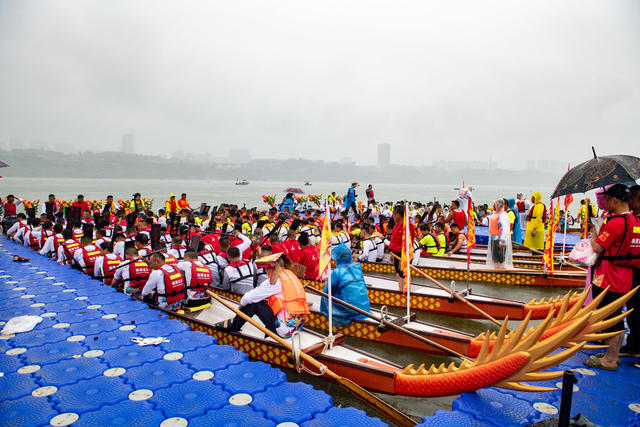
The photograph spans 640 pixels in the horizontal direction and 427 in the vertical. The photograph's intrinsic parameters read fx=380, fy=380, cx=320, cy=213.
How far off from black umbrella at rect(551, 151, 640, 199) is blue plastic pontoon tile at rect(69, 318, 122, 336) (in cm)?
523

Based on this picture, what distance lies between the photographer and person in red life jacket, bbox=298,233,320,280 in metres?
7.62

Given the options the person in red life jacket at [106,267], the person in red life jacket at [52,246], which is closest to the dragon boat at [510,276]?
the person in red life jacket at [106,267]

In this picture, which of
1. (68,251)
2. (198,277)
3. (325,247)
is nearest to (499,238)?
(325,247)

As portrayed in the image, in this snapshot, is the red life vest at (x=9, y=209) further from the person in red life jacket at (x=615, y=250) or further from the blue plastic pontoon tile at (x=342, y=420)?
the person in red life jacket at (x=615, y=250)

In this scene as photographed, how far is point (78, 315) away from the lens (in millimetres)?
4734

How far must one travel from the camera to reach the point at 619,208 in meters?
3.58

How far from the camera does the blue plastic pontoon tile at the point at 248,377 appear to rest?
3113 millimetres

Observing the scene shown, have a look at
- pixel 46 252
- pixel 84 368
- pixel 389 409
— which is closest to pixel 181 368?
pixel 84 368

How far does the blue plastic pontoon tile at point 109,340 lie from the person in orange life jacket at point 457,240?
9.09 metres

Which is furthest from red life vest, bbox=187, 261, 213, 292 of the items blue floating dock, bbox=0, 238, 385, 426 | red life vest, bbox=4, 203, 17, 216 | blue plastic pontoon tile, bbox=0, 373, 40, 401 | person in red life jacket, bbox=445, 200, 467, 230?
red life vest, bbox=4, 203, 17, 216

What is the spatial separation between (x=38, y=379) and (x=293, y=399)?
2.15 m

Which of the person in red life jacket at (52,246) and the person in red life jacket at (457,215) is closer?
the person in red life jacket at (52,246)

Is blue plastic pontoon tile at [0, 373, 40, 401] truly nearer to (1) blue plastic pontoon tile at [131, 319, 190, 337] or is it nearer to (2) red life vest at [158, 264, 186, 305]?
(1) blue plastic pontoon tile at [131, 319, 190, 337]

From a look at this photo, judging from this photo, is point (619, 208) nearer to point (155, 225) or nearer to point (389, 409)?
point (389, 409)
